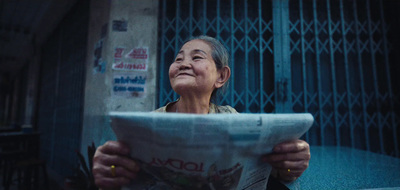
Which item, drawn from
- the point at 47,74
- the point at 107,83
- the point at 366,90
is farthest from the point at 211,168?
the point at 47,74

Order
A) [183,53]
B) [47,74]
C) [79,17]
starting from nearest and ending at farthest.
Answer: [183,53], [79,17], [47,74]

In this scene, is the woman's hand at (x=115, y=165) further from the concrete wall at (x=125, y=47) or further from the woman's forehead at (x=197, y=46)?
the concrete wall at (x=125, y=47)

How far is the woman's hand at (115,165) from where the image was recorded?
58cm

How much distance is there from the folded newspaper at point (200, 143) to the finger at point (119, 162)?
0.06ft

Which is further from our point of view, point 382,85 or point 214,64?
point 382,85

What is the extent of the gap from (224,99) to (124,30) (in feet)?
6.27

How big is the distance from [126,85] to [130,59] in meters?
0.40

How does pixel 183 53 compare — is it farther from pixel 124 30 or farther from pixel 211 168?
pixel 124 30

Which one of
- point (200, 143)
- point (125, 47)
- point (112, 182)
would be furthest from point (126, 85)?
point (200, 143)

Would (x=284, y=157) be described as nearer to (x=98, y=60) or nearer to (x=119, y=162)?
(x=119, y=162)

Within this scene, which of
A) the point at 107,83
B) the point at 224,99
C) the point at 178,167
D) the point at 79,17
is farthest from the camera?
the point at 79,17

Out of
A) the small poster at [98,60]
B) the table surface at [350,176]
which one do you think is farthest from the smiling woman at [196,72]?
the small poster at [98,60]

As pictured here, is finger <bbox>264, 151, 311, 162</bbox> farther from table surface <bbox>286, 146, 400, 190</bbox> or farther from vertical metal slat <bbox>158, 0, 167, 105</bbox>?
vertical metal slat <bbox>158, 0, 167, 105</bbox>

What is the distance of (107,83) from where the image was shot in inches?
113
